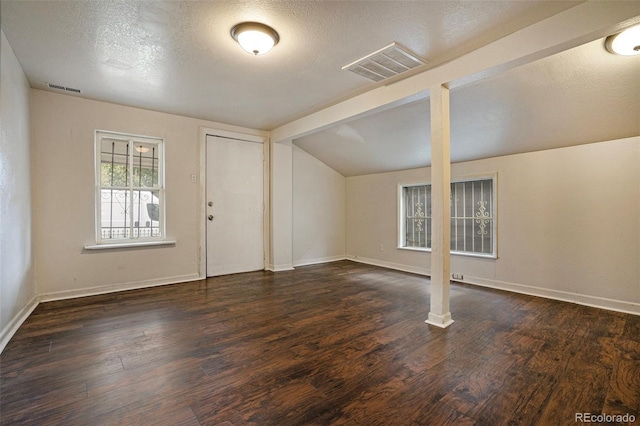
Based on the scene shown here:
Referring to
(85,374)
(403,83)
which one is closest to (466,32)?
(403,83)

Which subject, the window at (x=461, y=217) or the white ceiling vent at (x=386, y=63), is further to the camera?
the window at (x=461, y=217)

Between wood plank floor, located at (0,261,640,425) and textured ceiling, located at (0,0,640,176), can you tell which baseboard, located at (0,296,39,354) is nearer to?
wood plank floor, located at (0,261,640,425)

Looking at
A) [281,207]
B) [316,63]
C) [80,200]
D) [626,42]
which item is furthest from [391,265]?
[80,200]

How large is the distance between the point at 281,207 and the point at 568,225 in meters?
4.32

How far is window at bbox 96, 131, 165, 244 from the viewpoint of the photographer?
4.10 m

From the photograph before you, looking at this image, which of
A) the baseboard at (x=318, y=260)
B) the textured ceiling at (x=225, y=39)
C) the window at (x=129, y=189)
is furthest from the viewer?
the baseboard at (x=318, y=260)

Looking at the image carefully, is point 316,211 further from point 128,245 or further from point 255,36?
point 255,36

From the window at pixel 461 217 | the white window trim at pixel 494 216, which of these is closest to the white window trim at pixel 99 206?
the white window trim at pixel 494 216

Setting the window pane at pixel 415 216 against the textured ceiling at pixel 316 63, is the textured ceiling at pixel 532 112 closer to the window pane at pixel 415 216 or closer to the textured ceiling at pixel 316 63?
the textured ceiling at pixel 316 63

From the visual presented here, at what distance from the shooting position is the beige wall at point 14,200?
2463mm

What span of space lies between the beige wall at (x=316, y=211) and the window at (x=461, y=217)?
1596 mm

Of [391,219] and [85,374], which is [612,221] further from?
[85,374]

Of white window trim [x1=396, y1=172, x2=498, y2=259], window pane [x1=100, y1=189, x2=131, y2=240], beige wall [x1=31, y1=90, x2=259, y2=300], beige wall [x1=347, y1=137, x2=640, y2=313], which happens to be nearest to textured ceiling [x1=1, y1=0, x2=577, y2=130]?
beige wall [x1=31, y1=90, x2=259, y2=300]

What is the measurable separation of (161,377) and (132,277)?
9.03 ft
